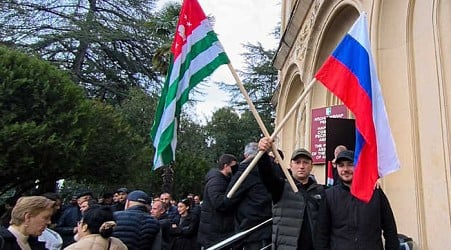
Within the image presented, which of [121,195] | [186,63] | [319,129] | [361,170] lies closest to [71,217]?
[121,195]

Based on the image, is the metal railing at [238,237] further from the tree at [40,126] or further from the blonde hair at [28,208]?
the tree at [40,126]

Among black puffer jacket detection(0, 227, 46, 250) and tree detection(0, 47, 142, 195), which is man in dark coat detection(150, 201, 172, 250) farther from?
tree detection(0, 47, 142, 195)

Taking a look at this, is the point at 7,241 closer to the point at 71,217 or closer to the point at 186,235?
the point at 71,217

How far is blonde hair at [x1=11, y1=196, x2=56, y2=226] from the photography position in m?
3.10

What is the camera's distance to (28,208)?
3.14 meters

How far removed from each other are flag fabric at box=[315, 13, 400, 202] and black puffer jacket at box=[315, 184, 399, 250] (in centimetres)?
20

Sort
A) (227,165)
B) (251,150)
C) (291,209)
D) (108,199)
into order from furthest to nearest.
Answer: (108,199), (227,165), (251,150), (291,209)

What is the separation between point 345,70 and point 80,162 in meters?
15.6

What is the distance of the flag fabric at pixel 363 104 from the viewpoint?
3.48 m

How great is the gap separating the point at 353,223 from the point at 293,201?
72 centimetres

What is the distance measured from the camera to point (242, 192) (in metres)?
4.73

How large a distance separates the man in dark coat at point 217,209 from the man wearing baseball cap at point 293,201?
3.17 feet

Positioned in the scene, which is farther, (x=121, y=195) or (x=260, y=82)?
(x=260, y=82)

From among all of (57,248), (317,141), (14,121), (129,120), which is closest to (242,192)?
(57,248)
